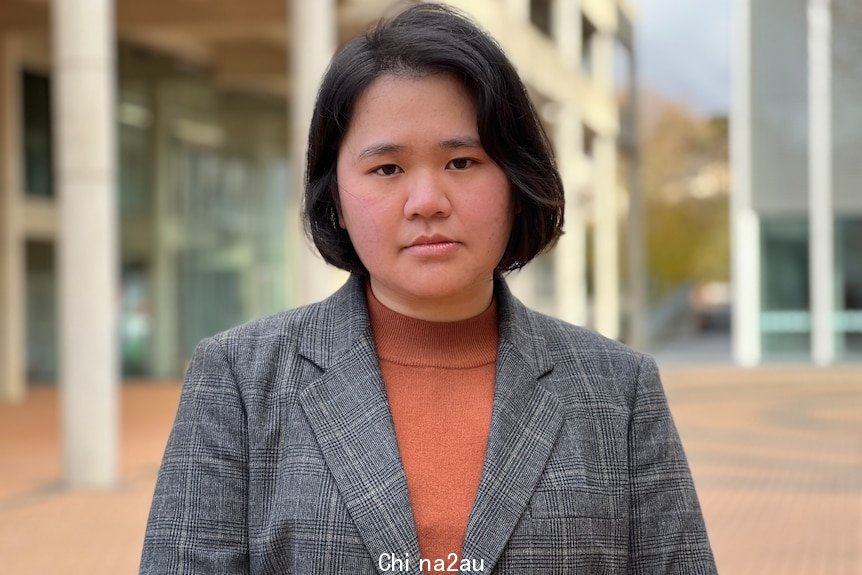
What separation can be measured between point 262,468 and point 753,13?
27392 millimetres

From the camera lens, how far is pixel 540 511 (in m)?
1.72

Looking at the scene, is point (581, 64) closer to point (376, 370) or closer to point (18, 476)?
point (18, 476)

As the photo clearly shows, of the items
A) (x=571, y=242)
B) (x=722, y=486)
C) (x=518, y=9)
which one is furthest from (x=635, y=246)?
(x=722, y=486)

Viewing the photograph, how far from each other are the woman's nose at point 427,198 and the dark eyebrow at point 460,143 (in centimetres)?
4

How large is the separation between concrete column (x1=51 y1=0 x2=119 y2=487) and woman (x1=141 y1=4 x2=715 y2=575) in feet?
32.3

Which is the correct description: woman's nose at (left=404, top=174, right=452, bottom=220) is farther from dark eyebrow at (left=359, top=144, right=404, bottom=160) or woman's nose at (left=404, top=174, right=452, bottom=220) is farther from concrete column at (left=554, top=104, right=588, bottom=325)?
concrete column at (left=554, top=104, right=588, bottom=325)

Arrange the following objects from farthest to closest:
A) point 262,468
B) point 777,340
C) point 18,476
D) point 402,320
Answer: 1. point 777,340
2. point 18,476
3. point 402,320
4. point 262,468

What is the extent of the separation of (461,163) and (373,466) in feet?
1.38

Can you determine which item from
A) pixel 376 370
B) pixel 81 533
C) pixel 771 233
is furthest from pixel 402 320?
pixel 771 233

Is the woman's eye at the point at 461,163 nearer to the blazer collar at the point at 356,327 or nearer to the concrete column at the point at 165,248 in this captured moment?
the blazer collar at the point at 356,327

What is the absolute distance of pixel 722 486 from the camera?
1106cm

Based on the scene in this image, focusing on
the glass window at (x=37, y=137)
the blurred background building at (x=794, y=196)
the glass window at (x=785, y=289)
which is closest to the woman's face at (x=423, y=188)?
the glass window at (x=37, y=137)

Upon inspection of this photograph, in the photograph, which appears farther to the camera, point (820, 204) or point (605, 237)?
point (605, 237)

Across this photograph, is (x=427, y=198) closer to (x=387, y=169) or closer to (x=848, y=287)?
(x=387, y=169)
